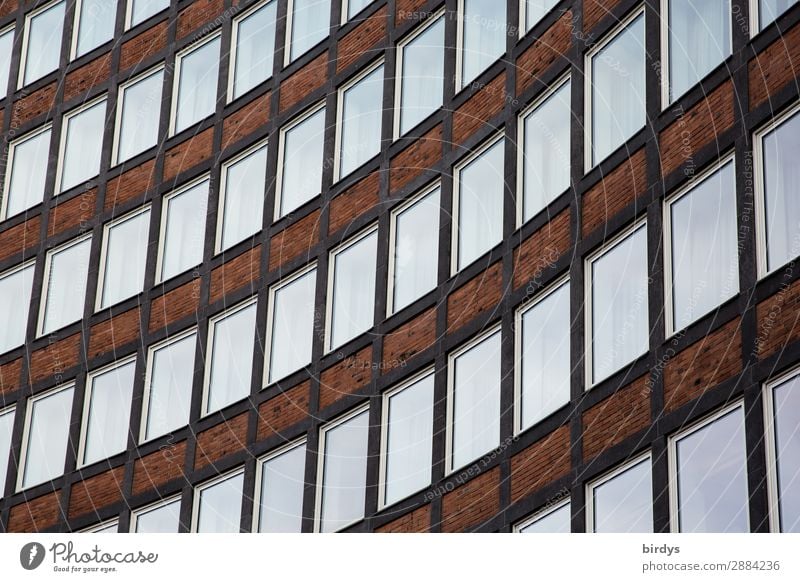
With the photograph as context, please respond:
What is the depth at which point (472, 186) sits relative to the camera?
41.5 meters

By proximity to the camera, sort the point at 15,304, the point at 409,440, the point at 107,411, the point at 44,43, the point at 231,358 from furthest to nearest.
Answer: the point at 44,43, the point at 15,304, the point at 107,411, the point at 231,358, the point at 409,440

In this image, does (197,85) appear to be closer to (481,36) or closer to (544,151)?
(481,36)

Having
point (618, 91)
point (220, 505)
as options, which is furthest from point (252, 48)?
point (618, 91)

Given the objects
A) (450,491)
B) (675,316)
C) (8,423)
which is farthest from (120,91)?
(675,316)

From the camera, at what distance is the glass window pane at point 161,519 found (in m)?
45.5

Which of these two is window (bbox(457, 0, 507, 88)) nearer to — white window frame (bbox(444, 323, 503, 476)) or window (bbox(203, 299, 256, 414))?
white window frame (bbox(444, 323, 503, 476))

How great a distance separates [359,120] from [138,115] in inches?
361

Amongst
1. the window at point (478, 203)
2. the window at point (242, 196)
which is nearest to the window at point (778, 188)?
the window at point (478, 203)

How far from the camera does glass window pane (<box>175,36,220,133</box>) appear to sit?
50.2 metres

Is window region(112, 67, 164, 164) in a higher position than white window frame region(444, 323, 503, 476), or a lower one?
higher

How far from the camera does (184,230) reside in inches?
1938

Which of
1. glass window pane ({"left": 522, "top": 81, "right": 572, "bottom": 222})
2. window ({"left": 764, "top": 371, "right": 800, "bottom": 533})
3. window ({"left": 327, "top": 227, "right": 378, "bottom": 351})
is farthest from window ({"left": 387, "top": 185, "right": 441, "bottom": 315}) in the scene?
window ({"left": 764, "top": 371, "right": 800, "bottom": 533})

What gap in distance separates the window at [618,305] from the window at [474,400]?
10.5 ft
